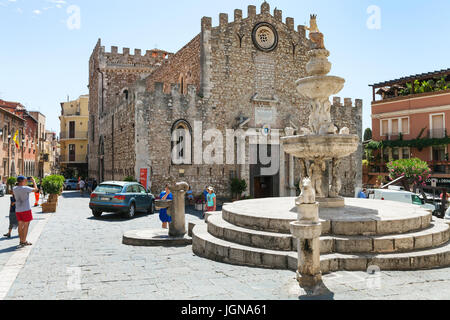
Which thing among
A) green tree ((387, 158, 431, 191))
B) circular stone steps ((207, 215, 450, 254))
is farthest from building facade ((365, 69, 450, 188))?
circular stone steps ((207, 215, 450, 254))

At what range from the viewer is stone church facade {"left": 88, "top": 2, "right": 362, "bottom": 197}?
18344 mm

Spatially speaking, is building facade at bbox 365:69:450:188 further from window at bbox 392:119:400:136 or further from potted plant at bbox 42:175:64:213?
potted plant at bbox 42:175:64:213

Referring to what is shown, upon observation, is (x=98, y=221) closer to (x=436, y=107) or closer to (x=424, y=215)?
(x=424, y=215)

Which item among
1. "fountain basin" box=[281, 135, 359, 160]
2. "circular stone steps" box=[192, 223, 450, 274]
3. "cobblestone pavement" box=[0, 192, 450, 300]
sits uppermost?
"fountain basin" box=[281, 135, 359, 160]

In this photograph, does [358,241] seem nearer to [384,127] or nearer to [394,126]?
[394,126]

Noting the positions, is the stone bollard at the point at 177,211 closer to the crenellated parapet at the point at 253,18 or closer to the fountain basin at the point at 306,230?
the fountain basin at the point at 306,230

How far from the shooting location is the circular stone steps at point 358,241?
6215 millimetres

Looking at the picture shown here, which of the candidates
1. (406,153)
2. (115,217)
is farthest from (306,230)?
(406,153)

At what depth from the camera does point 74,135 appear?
47.8m

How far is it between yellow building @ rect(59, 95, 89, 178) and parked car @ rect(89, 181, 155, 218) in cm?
3455

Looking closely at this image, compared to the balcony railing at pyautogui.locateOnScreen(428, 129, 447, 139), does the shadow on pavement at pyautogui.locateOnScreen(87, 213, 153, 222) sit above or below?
below

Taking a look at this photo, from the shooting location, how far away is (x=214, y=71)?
64.2 ft

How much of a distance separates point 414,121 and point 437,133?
2278 mm
